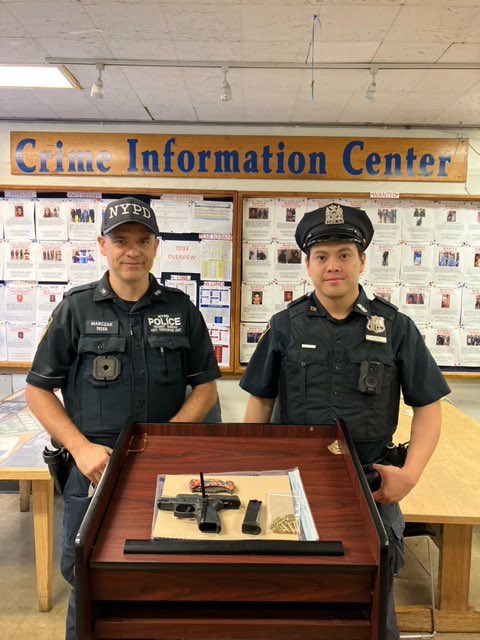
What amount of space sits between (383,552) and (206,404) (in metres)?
0.98

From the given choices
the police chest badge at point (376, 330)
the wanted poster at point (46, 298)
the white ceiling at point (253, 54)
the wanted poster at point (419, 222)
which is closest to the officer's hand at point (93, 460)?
the police chest badge at point (376, 330)

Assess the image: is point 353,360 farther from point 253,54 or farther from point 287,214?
point 287,214

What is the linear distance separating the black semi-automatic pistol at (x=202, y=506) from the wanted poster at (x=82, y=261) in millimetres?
2747

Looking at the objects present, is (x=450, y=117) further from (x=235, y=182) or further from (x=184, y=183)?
(x=184, y=183)

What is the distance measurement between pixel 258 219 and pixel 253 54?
1244 millimetres

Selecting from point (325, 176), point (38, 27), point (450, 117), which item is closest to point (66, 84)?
point (38, 27)

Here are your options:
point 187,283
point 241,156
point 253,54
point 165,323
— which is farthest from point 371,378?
point 241,156

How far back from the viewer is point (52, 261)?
133 inches

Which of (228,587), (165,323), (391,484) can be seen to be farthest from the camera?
(165,323)

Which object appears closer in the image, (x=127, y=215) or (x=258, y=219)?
(x=127, y=215)

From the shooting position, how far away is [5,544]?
2.75m

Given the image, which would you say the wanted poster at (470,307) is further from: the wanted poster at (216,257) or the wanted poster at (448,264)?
the wanted poster at (216,257)

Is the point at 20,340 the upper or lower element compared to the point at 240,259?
lower

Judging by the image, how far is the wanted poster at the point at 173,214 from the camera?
3.29m
